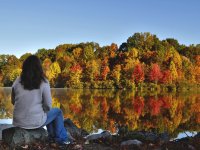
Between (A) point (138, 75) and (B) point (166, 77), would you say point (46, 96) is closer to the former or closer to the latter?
(B) point (166, 77)

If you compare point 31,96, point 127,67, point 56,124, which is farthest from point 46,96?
point 127,67

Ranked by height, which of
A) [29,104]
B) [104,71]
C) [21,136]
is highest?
[104,71]

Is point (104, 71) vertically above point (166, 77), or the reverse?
point (104, 71)

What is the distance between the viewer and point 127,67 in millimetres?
72000

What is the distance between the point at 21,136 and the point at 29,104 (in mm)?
674

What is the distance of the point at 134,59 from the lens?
75.2 m

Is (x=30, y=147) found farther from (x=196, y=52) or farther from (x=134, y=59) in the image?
(x=196, y=52)

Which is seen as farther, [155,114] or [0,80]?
[0,80]

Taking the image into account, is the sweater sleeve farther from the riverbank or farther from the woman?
the riverbank

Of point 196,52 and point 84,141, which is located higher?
point 196,52

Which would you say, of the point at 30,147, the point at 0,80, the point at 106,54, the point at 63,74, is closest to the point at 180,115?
the point at 30,147

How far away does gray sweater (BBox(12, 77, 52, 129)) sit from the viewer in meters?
7.41

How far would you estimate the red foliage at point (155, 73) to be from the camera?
68.2 m

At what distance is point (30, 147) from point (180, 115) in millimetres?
13967
